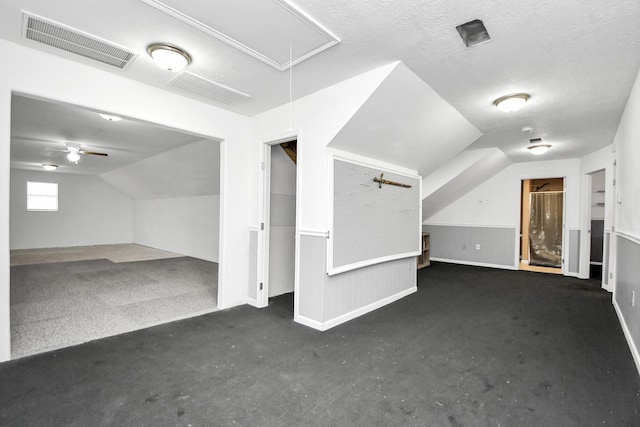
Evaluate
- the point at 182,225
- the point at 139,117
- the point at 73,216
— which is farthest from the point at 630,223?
the point at 73,216

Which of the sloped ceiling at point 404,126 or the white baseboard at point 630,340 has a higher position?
the sloped ceiling at point 404,126

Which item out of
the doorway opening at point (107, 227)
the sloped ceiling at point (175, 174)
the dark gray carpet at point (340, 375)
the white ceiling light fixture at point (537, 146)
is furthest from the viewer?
the sloped ceiling at point (175, 174)

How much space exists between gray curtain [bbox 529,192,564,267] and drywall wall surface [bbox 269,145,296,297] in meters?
6.09

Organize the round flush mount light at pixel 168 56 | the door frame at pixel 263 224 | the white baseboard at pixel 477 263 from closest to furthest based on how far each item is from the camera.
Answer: the round flush mount light at pixel 168 56 → the door frame at pixel 263 224 → the white baseboard at pixel 477 263

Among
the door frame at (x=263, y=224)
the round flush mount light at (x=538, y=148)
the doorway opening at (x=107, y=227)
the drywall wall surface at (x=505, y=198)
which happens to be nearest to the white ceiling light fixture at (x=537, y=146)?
the round flush mount light at (x=538, y=148)

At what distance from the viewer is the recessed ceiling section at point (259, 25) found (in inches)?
70.3

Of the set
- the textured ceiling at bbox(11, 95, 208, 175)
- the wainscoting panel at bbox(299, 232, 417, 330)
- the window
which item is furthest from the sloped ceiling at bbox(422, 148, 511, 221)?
the window

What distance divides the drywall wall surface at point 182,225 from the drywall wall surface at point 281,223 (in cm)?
306

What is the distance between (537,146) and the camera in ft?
16.3

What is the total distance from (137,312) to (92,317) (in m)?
0.41

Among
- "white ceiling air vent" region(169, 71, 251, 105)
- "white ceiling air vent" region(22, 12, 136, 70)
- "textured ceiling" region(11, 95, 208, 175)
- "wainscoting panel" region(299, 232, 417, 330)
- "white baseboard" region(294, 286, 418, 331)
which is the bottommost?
"white baseboard" region(294, 286, 418, 331)

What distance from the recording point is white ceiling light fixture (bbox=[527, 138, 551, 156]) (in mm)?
4769

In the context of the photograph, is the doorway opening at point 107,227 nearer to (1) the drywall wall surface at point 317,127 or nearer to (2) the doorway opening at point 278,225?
(2) the doorway opening at point 278,225

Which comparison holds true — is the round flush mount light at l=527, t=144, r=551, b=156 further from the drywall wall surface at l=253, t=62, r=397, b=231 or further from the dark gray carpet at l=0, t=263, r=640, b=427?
the drywall wall surface at l=253, t=62, r=397, b=231
